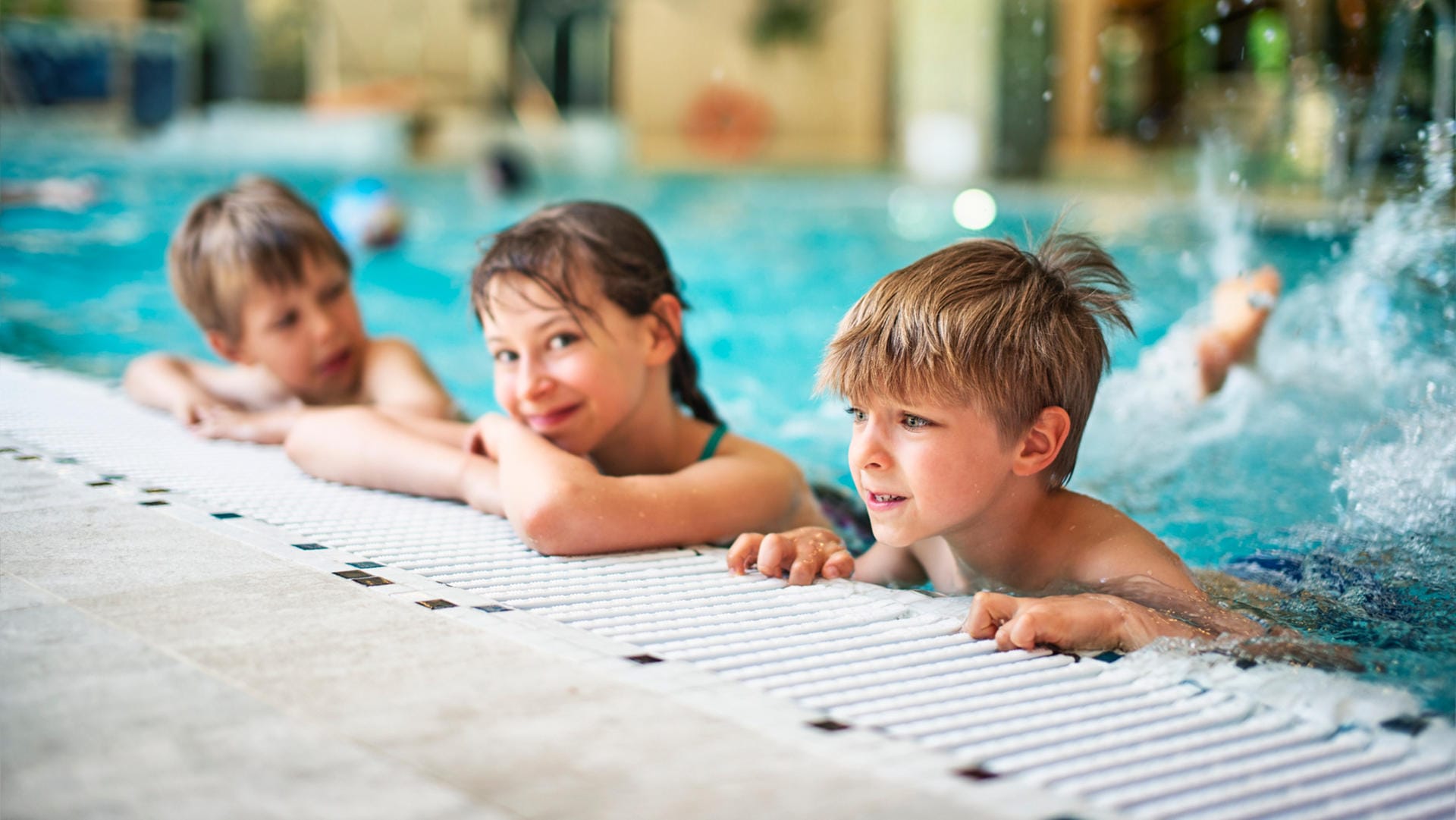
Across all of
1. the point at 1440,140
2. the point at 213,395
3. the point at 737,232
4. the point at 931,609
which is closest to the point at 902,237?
the point at 737,232

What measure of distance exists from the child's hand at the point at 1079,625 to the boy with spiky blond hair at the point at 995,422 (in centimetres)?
1

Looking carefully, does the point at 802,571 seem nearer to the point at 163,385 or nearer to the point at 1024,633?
the point at 1024,633

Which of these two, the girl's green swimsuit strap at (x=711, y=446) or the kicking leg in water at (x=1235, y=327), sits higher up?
the kicking leg in water at (x=1235, y=327)

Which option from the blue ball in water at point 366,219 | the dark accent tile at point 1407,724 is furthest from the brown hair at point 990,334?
the blue ball in water at point 366,219

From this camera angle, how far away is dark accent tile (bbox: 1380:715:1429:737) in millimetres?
1394

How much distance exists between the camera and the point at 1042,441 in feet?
6.33

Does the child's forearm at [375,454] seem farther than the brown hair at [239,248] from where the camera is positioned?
No

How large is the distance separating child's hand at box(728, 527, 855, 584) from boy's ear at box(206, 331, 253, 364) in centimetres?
165

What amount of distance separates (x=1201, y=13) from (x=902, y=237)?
30.6 ft

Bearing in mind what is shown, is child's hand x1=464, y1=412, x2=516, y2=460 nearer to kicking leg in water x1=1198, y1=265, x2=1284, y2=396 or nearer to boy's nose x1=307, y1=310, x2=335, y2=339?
boy's nose x1=307, y1=310, x2=335, y2=339

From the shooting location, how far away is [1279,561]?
2527 millimetres

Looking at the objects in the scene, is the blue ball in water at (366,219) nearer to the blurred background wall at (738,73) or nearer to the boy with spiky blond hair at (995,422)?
the boy with spiky blond hair at (995,422)

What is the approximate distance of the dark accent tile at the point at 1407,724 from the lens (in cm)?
139

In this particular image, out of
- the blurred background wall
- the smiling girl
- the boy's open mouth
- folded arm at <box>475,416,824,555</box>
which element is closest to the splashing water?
the blurred background wall
